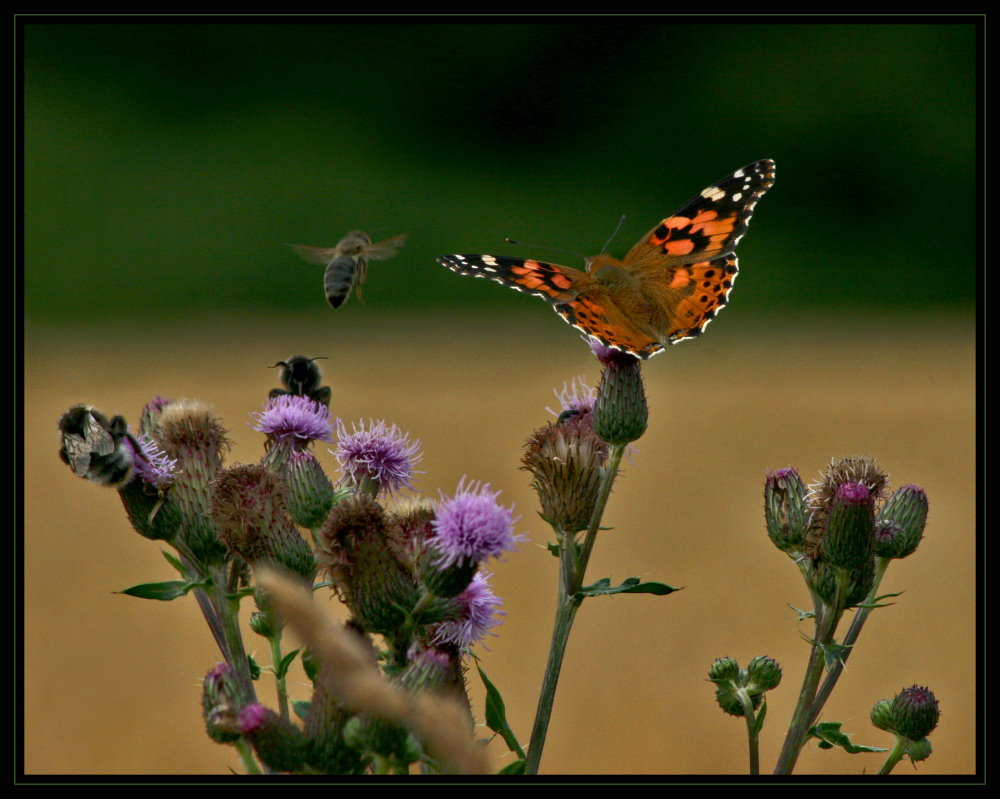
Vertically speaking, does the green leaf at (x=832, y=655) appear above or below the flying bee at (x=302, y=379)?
below

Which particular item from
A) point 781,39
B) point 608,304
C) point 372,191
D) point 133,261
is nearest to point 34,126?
point 133,261

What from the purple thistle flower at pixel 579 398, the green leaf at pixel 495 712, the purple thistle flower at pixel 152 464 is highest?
the purple thistle flower at pixel 579 398

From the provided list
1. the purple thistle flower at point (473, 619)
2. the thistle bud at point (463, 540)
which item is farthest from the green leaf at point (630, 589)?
the thistle bud at point (463, 540)

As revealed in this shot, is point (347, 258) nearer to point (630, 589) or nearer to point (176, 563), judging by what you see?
point (176, 563)

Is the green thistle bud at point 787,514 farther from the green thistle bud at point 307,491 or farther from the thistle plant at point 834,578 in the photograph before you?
the green thistle bud at point 307,491

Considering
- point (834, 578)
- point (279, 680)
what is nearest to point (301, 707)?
point (279, 680)

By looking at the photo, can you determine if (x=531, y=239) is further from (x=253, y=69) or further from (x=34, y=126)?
(x=34, y=126)
